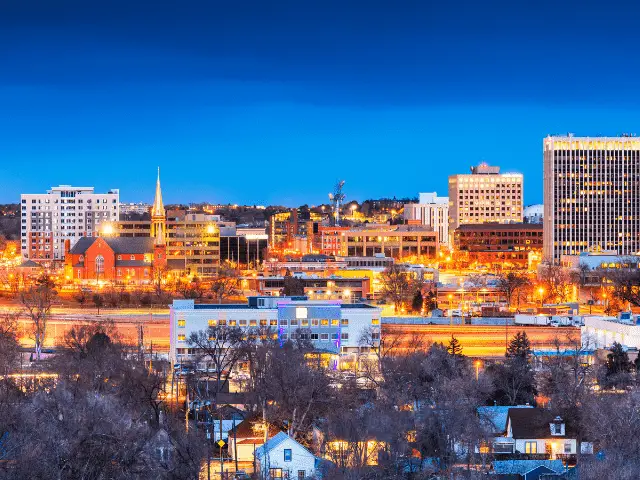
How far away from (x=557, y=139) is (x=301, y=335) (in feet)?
184

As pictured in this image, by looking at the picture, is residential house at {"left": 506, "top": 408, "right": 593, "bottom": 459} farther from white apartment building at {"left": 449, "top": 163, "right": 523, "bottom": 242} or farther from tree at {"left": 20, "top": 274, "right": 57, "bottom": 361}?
white apartment building at {"left": 449, "top": 163, "right": 523, "bottom": 242}

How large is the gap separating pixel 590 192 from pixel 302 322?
55900mm

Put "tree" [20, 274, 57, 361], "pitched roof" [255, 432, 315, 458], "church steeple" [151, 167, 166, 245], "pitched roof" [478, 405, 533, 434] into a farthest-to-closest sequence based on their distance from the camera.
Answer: "church steeple" [151, 167, 166, 245]
"tree" [20, 274, 57, 361]
"pitched roof" [478, 405, 533, 434]
"pitched roof" [255, 432, 315, 458]

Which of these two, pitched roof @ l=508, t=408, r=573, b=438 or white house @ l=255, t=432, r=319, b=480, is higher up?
pitched roof @ l=508, t=408, r=573, b=438

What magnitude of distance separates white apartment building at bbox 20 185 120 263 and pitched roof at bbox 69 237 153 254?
859 inches

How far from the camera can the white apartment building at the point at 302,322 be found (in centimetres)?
4197

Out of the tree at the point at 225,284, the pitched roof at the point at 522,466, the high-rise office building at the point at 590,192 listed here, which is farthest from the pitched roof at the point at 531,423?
the high-rise office building at the point at 590,192

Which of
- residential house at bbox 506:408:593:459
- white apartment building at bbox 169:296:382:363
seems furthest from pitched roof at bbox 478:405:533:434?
white apartment building at bbox 169:296:382:363

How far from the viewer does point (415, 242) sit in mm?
100938

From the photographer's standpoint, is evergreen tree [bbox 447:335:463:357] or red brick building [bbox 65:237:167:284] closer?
evergreen tree [bbox 447:335:463:357]

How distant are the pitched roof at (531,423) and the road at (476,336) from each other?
42.9ft

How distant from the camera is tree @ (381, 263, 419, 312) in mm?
63500

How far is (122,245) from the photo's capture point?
267 ft

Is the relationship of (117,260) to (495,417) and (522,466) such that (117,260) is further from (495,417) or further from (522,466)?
(522,466)
